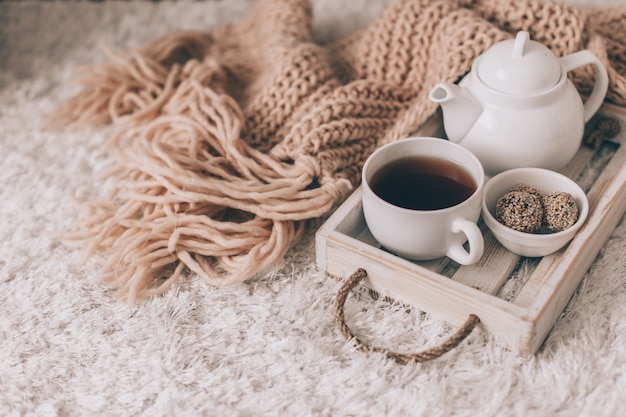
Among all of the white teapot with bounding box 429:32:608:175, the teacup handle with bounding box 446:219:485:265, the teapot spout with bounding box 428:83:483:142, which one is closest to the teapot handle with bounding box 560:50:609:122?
the white teapot with bounding box 429:32:608:175

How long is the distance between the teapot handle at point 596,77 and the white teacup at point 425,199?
17 cm

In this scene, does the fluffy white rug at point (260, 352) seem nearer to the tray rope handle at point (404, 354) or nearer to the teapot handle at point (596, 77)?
the tray rope handle at point (404, 354)

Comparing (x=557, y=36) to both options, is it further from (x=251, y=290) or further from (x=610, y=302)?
(x=251, y=290)

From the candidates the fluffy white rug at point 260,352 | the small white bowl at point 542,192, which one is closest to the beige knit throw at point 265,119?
the fluffy white rug at point 260,352

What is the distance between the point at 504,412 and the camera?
0.61m

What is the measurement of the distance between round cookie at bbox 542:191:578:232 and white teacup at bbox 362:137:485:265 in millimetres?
77

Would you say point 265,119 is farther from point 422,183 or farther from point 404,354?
point 404,354

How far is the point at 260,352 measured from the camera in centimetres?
68

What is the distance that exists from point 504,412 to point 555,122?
1.02ft

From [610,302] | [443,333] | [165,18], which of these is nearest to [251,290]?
[443,333]

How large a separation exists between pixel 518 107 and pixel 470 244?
18 cm

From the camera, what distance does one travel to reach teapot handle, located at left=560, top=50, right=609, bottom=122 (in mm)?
775

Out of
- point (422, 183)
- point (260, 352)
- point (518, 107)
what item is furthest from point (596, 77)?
point (260, 352)

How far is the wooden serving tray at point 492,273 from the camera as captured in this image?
2.10 feet
